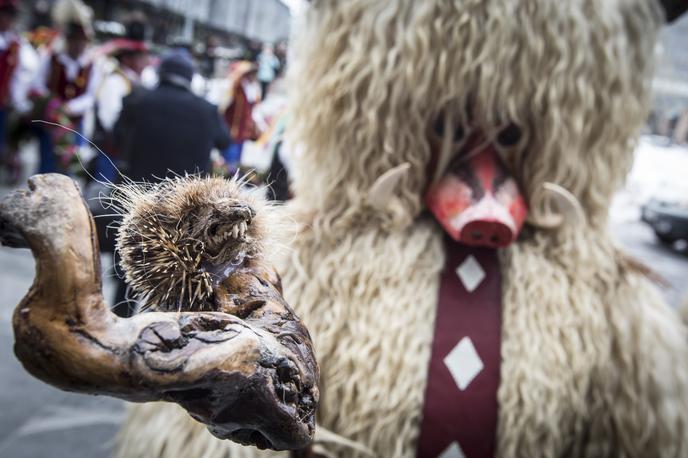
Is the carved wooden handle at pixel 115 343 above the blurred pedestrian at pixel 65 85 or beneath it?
above

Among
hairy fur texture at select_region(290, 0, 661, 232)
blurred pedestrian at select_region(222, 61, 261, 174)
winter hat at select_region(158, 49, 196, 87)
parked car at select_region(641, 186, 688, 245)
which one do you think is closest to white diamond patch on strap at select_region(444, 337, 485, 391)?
hairy fur texture at select_region(290, 0, 661, 232)

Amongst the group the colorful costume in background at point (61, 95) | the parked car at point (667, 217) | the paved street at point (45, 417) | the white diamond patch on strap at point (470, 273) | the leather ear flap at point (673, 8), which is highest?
the leather ear flap at point (673, 8)

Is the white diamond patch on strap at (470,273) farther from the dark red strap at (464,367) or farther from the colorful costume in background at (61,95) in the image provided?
the colorful costume in background at (61,95)

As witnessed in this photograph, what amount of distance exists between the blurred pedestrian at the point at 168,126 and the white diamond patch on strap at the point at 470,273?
64cm

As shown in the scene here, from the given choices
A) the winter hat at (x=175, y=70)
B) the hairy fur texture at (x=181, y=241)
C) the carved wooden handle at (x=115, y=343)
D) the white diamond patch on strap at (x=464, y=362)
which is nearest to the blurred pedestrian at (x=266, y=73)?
the winter hat at (x=175, y=70)

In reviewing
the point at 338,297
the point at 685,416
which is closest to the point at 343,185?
the point at 338,297

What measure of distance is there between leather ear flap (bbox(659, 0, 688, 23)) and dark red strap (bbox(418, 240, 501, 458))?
65 centimetres

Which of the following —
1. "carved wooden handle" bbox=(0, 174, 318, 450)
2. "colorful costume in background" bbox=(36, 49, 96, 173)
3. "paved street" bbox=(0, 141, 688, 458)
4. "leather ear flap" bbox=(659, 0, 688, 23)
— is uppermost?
"leather ear flap" bbox=(659, 0, 688, 23)

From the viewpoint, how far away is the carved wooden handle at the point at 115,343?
0.33 m

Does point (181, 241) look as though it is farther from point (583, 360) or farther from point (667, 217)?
point (667, 217)

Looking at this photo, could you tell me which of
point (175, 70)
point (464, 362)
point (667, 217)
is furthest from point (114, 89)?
point (667, 217)

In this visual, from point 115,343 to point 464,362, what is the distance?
82 centimetres

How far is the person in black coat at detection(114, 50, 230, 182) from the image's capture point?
1.48 meters

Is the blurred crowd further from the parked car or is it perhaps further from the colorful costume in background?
the parked car
